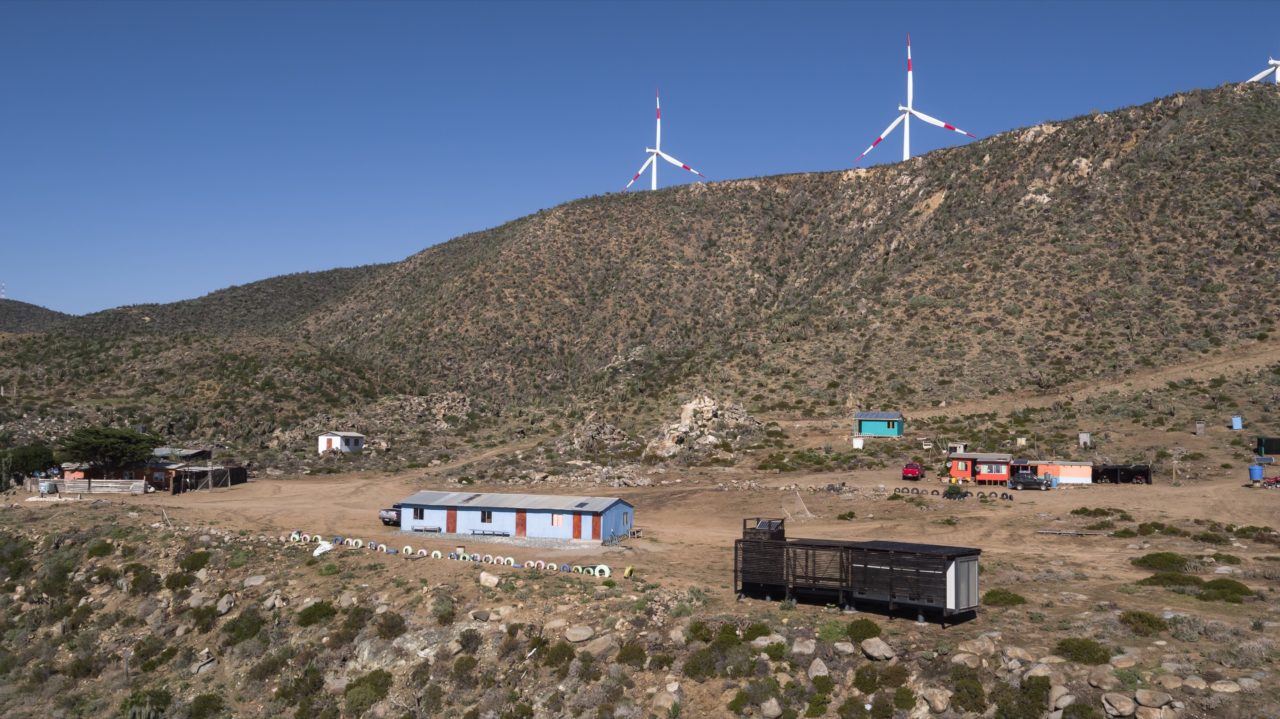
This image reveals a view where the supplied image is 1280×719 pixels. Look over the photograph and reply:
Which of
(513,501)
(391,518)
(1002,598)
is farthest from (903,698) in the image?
(391,518)

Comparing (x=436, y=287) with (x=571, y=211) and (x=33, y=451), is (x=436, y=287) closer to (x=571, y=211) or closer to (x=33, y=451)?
(x=571, y=211)

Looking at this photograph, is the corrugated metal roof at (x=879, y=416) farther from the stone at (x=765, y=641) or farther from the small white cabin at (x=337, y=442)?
the stone at (x=765, y=641)

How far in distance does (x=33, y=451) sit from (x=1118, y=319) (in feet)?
324

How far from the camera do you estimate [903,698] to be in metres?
26.8

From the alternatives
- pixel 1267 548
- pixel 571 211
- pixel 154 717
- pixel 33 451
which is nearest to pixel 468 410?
pixel 33 451

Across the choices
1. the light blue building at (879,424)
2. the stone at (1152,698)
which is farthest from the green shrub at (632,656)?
the light blue building at (879,424)

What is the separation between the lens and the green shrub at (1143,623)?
95.6ft

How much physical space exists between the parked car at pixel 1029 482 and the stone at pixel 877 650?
37.5 meters

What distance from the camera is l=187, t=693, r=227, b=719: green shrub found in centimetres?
3338

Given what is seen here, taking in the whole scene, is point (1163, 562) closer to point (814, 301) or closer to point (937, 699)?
point (937, 699)

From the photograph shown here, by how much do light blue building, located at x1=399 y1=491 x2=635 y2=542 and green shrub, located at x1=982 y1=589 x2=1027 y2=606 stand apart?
19812 mm

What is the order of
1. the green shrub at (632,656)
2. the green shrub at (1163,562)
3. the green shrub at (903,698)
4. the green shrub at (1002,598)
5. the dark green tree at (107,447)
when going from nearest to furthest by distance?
the green shrub at (903,698), the green shrub at (632,656), the green shrub at (1002,598), the green shrub at (1163,562), the dark green tree at (107,447)

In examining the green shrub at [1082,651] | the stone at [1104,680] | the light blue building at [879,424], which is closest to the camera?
Answer: the stone at [1104,680]

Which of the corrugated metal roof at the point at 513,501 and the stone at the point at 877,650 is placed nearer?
the stone at the point at 877,650
